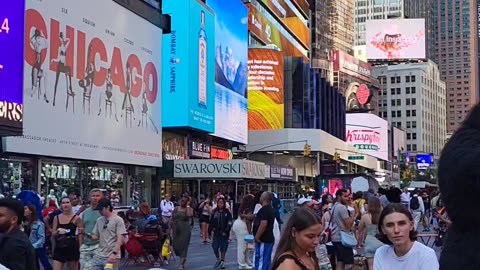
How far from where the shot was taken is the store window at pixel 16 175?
98.6ft

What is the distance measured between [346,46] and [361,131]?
2800cm

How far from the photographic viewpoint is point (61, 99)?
111 feet

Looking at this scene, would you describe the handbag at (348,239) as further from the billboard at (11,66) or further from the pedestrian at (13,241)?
the billboard at (11,66)

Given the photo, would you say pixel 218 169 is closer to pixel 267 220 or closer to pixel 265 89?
pixel 267 220

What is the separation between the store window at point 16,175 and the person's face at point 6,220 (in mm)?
24652

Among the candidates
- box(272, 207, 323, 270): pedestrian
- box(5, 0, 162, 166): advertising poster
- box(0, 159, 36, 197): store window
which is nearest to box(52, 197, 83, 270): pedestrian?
box(272, 207, 323, 270): pedestrian

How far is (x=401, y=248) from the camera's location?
4.43m

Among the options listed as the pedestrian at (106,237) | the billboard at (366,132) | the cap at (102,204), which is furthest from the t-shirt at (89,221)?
the billboard at (366,132)

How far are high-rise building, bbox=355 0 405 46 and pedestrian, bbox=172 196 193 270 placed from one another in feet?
571

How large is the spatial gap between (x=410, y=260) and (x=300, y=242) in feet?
2.90

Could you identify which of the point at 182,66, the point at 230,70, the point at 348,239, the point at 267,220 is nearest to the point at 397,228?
the point at 348,239

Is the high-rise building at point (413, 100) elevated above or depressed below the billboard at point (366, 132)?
above

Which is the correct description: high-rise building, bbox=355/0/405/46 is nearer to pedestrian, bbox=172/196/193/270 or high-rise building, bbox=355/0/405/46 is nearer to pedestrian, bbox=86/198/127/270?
pedestrian, bbox=172/196/193/270

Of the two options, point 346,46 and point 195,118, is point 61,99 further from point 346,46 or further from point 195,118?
point 346,46
